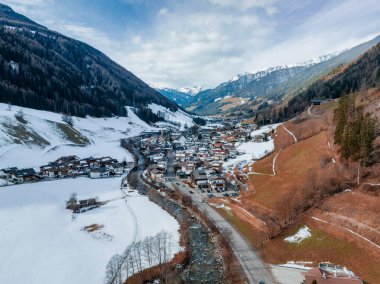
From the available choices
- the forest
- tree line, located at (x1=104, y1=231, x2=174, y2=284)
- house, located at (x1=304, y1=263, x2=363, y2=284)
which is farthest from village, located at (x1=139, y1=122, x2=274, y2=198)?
house, located at (x1=304, y1=263, x2=363, y2=284)

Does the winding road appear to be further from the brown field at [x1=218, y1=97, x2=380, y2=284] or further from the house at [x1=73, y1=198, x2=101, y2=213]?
the house at [x1=73, y1=198, x2=101, y2=213]

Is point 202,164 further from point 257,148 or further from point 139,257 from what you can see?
point 139,257

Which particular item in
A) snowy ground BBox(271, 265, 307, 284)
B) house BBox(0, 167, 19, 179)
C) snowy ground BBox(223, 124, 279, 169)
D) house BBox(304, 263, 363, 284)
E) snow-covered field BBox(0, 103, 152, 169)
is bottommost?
snowy ground BBox(271, 265, 307, 284)

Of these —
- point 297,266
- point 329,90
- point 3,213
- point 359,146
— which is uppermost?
point 329,90

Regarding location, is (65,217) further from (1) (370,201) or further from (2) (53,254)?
(1) (370,201)

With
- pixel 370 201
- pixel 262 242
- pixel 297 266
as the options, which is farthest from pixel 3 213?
pixel 370 201

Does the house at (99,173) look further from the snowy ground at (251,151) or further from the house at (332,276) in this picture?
the house at (332,276)

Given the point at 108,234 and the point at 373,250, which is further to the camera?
the point at 108,234
